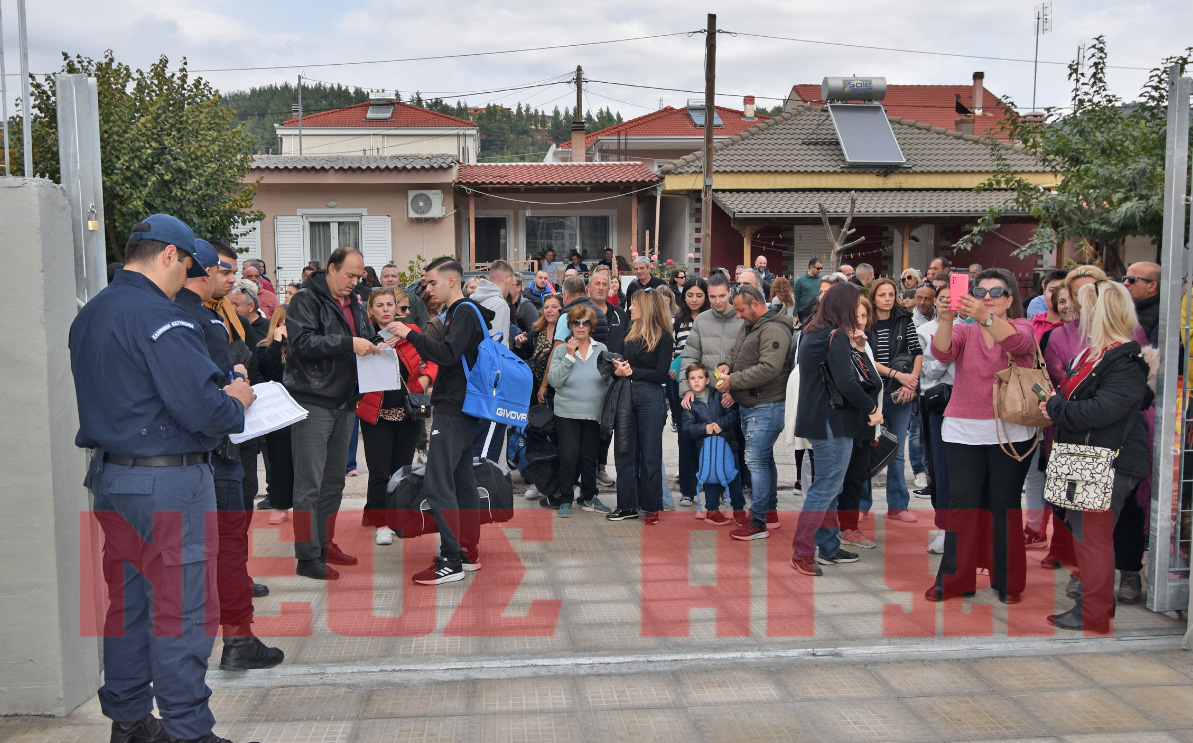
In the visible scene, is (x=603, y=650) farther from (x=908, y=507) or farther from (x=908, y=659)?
(x=908, y=507)

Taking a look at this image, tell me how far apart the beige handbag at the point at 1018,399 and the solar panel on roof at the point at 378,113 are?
36288mm

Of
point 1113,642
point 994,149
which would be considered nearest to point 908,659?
point 1113,642

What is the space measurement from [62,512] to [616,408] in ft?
13.2

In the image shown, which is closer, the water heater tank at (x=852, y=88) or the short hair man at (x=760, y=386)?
the short hair man at (x=760, y=386)

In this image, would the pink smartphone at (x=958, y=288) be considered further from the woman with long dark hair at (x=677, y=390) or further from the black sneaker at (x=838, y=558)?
the woman with long dark hair at (x=677, y=390)

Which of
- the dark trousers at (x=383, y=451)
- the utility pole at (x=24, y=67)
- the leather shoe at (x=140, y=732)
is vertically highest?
the utility pole at (x=24, y=67)

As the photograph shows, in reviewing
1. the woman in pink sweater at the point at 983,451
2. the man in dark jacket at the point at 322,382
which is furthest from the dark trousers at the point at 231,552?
the woman in pink sweater at the point at 983,451

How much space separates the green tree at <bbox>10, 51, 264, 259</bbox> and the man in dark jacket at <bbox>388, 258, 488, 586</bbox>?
11404 millimetres

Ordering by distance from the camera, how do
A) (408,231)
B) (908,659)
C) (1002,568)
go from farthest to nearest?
(408,231) → (1002,568) → (908,659)

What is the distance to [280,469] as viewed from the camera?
6398mm

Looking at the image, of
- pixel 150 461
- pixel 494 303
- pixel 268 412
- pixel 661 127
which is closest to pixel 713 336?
pixel 494 303

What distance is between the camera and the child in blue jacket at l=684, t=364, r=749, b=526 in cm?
699

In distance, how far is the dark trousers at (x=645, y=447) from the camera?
7.04m

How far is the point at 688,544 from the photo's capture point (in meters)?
6.55
